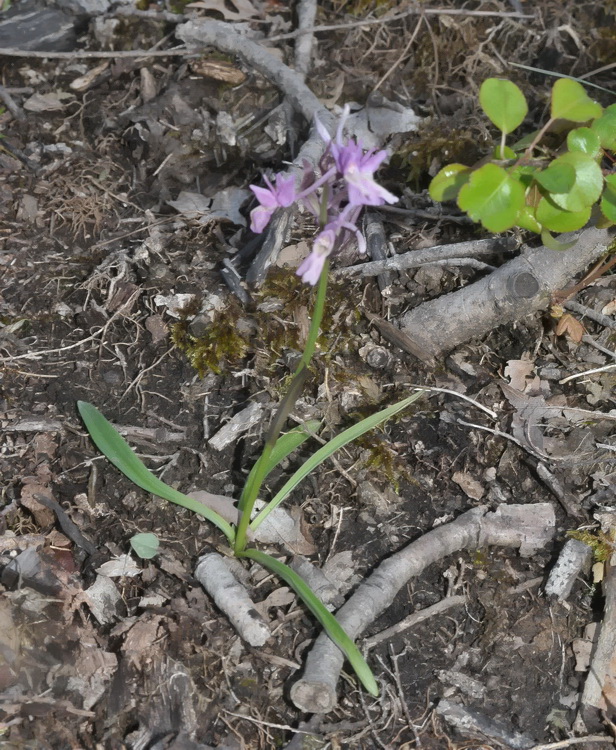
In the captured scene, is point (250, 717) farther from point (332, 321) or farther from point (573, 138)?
point (573, 138)

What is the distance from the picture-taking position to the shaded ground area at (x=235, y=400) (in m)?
2.16

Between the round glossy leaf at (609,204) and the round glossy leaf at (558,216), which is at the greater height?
the round glossy leaf at (558,216)

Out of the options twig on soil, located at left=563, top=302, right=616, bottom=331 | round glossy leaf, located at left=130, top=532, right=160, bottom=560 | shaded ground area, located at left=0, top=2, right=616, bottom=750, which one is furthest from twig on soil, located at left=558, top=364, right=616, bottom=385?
round glossy leaf, located at left=130, top=532, right=160, bottom=560

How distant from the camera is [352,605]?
7.36 feet

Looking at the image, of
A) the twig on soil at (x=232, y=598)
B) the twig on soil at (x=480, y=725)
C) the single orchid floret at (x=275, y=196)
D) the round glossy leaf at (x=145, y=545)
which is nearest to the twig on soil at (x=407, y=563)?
the twig on soil at (x=232, y=598)

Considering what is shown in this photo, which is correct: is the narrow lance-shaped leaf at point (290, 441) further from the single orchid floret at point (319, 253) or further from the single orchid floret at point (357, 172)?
the single orchid floret at point (357, 172)

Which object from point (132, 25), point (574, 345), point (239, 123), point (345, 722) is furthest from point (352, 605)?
point (132, 25)

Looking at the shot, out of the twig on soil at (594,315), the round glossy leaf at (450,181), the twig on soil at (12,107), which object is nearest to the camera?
the round glossy leaf at (450,181)

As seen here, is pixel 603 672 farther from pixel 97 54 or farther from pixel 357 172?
pixel 97 54

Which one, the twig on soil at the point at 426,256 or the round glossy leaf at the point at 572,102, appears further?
the twig on soil at the point at 426,256

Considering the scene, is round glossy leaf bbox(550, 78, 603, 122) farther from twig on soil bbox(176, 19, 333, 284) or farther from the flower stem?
twig on soil bbox(176, 19, 333, 284)

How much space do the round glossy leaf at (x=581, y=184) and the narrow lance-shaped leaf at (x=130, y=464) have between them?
4.79ft

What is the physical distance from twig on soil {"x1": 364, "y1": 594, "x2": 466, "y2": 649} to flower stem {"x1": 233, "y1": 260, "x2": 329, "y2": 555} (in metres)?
0.51

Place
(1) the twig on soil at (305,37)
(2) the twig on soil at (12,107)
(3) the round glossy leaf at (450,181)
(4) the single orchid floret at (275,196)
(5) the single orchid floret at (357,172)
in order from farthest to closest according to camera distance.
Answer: (1) the twig on soil at (305,37) < (2) the twig on soil at (12,107) < (3) the round glossy leaf at (450,181) < (4) the single orchid floret at (275,196) < (5) the single orchid floret at (357,172)
